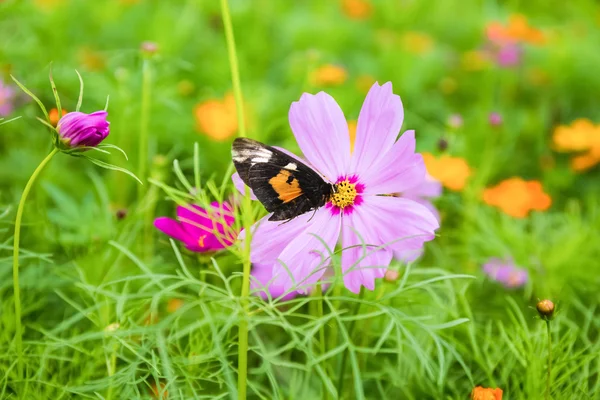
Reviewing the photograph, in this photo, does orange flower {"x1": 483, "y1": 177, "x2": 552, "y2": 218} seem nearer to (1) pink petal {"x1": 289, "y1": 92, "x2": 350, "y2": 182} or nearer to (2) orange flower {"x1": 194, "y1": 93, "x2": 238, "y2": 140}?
(2) orange flower {"x1": 194, "y1": 93, "x2": 238, "y2": 140}

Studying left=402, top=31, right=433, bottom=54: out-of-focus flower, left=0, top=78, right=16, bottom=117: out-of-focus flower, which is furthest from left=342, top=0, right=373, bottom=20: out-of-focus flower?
left=0, top=78, right=16, bottom=117: out-of-focus flower

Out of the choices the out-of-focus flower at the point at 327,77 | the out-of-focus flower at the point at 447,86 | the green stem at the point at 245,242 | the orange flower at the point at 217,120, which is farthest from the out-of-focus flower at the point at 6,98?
the out-of-focus flower at the point at 447,86

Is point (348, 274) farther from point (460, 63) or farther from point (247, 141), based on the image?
point (460, 63)

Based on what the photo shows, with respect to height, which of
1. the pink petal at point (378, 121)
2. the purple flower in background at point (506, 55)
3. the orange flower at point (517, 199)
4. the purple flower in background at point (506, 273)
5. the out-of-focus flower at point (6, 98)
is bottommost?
the purple flower in background at point (506, 273)

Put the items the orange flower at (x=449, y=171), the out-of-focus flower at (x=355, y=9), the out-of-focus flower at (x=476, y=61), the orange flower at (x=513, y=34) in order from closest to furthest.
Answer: the orange flower at (x=449, y=171), the orange flower at (x=513, y=34), the out-of-focus flower at (x=476, y=61), the out-of-focus flower at (x=355, y=9)

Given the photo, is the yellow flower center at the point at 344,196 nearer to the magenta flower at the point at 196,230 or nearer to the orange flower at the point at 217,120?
the magenta flower at the point at 196,230
